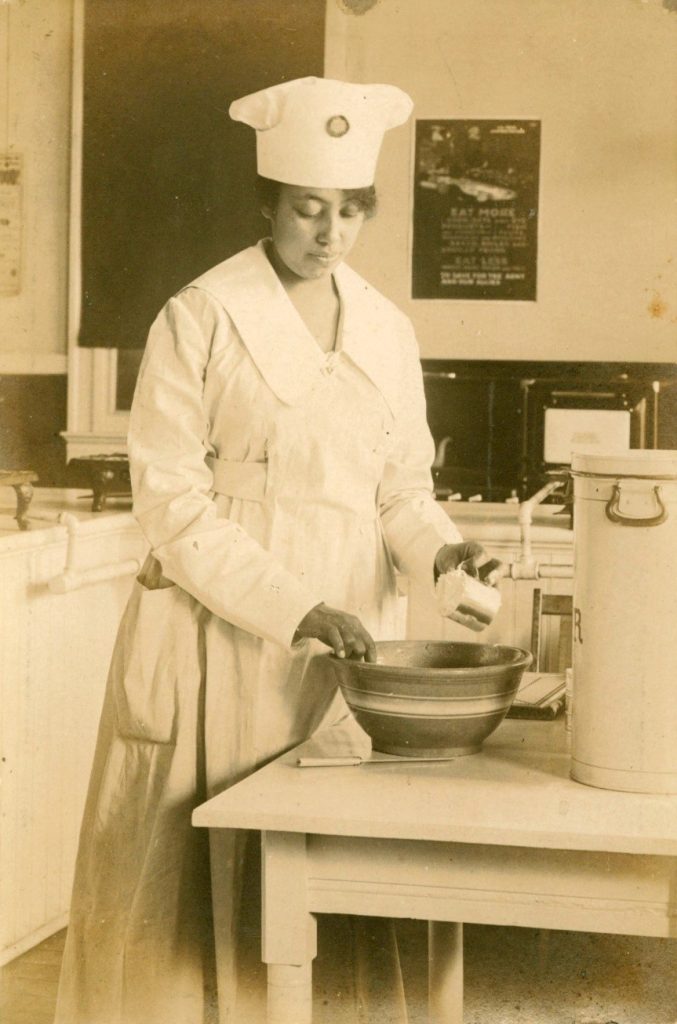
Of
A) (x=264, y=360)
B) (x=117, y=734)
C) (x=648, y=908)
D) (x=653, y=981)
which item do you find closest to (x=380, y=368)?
(x=264, y=360)

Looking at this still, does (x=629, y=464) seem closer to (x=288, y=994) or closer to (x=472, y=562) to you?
(x=472, y=562)

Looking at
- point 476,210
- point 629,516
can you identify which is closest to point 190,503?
point 629,516

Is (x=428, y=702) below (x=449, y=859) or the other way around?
the other way around

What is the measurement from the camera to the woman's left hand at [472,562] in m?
1.72

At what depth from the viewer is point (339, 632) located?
5.03 feet

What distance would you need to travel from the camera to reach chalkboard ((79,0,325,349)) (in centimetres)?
320

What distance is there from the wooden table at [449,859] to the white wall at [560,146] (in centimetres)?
236

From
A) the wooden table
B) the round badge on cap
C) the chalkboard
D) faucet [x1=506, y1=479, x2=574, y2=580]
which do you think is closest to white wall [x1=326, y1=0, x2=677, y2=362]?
the chalkboard

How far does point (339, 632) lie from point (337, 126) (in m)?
0.78

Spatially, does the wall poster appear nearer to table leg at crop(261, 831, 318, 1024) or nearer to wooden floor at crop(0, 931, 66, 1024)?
wooden floor at crop(0, 931, 66, 1024)

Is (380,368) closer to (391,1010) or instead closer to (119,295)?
(391,1010)

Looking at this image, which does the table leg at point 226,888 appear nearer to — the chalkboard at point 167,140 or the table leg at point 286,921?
the table leg at point 286,921

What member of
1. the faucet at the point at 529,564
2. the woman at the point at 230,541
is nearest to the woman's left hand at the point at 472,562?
the woman at the point at 230,541

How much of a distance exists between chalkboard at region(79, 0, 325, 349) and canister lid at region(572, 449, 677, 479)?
217 centimetres
